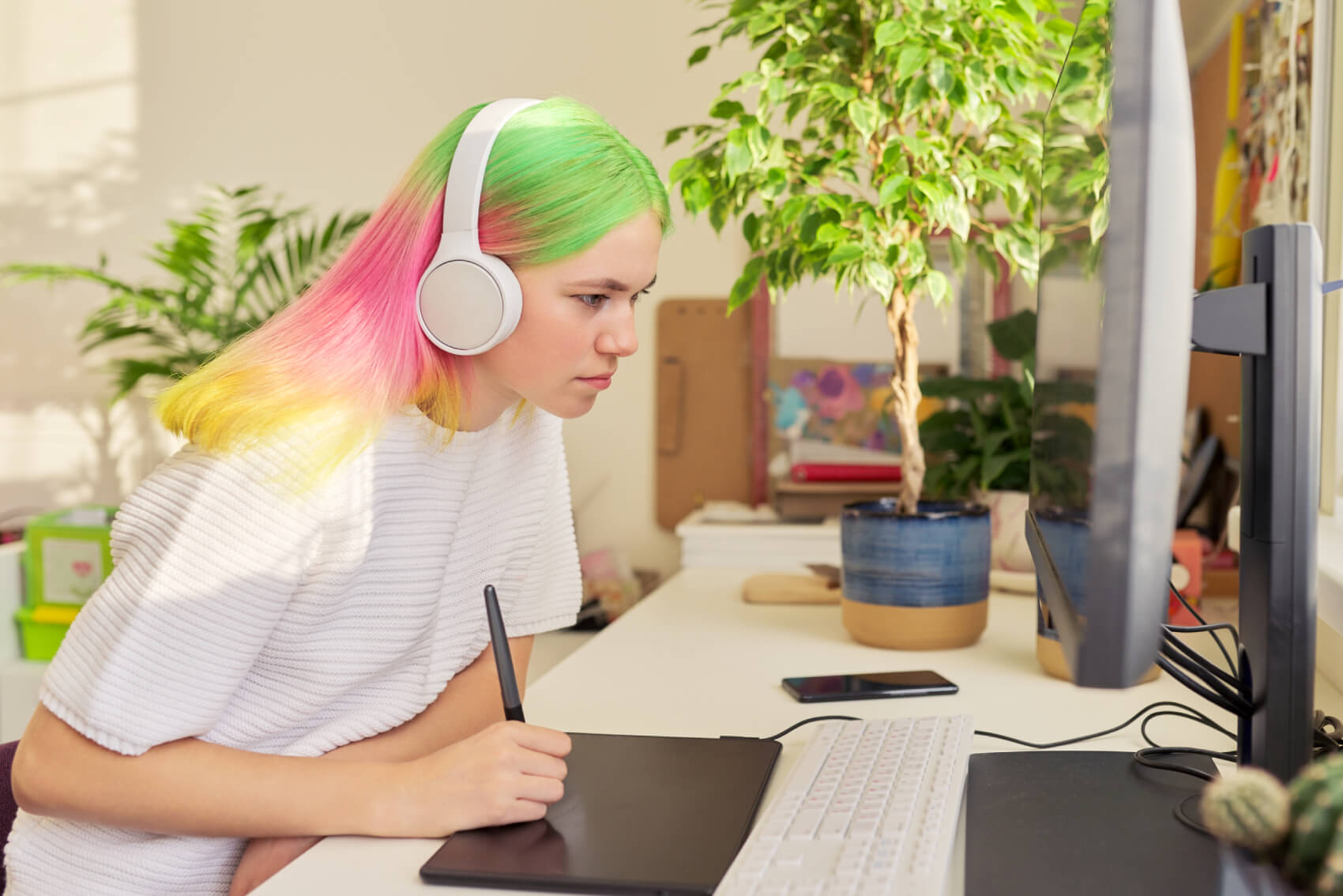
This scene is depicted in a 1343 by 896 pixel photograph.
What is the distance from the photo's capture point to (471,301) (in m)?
0.85

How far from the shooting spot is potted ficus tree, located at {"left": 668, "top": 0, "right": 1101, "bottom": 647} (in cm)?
121

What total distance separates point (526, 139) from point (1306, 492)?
602 mm

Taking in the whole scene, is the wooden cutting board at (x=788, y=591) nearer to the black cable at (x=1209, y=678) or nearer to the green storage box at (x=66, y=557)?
the black cable at (x=1209, y=678)

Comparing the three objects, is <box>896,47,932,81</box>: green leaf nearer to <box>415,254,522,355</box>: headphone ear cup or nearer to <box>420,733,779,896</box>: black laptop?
<box>415,254,522,355</box>: headphone ear cup

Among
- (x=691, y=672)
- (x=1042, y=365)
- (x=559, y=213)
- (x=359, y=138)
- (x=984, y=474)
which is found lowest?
(x=691, y=672)

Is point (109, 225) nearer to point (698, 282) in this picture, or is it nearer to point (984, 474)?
point (698, 282)

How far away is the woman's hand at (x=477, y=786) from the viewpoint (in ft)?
2.34

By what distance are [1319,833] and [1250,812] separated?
19 mm

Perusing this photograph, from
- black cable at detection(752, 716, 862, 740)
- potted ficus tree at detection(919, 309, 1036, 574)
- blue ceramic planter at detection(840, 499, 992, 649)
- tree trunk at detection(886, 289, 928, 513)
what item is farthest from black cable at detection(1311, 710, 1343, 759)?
potted ficus tree at detection(919, 309, 1036, 574)

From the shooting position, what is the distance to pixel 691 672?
1.21m

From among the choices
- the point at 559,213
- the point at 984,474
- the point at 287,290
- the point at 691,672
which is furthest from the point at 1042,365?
the point at 287,290

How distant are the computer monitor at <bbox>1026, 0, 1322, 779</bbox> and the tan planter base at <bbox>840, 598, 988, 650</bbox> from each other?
1.52ft

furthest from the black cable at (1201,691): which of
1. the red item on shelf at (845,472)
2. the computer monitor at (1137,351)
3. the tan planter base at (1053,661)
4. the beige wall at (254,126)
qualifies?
the beige wall at (254,126)

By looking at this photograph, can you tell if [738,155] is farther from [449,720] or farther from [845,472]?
[845,472]
